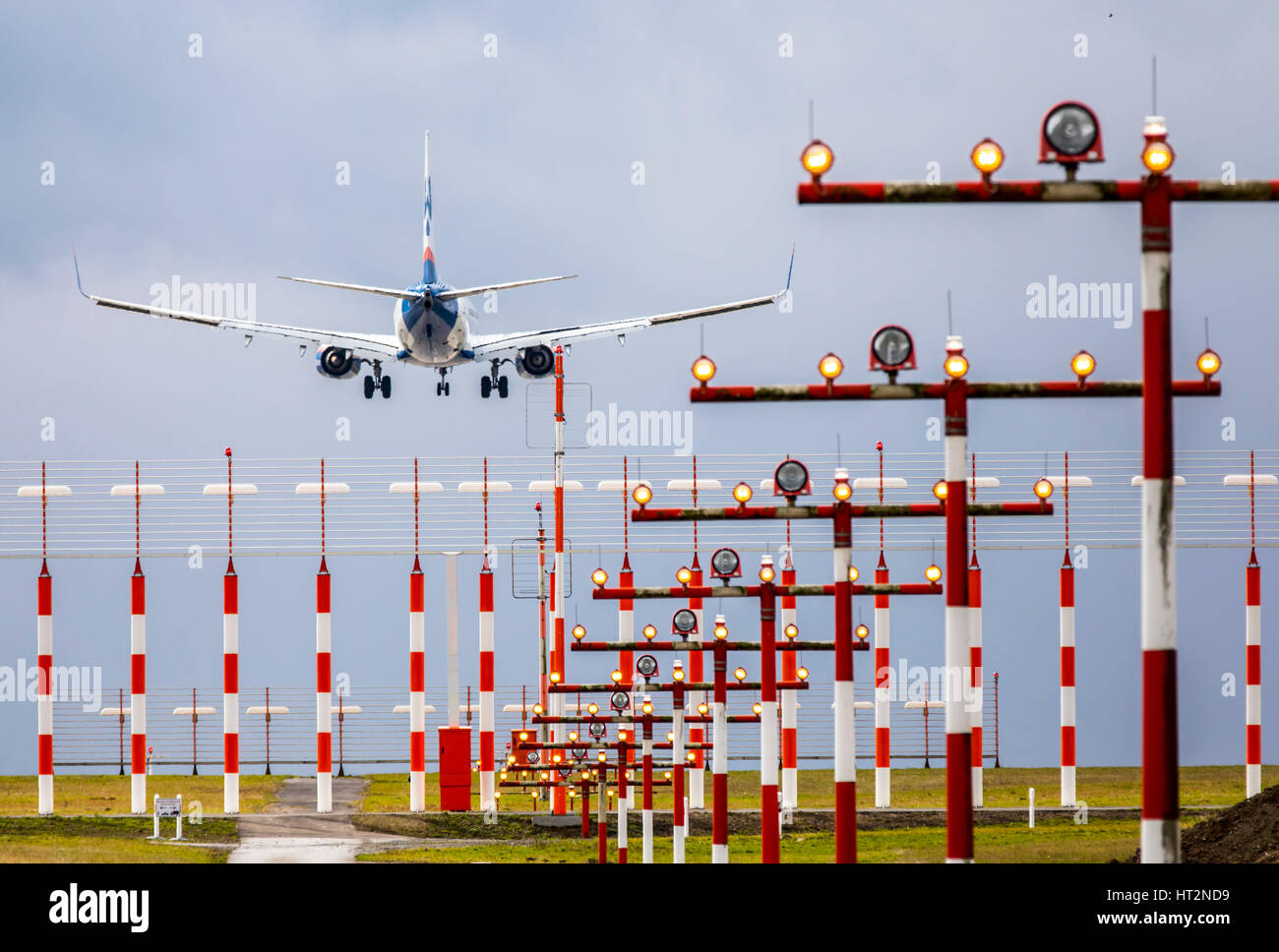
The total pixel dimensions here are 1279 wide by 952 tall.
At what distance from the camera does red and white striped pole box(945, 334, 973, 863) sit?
21.0 meters

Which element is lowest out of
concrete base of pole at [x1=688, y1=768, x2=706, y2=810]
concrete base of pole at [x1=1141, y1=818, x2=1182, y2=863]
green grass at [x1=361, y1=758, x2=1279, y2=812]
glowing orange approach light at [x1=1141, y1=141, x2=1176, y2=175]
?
green grass at [x1=361, y1=758, x2=1279, y2=812]

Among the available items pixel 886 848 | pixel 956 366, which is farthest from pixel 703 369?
pixel 886 848

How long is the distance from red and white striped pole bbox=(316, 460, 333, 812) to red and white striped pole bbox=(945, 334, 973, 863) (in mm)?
26853

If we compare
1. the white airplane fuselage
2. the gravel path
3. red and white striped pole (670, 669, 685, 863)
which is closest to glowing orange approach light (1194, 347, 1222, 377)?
red and white striped pole (670, 669, 685, 863)

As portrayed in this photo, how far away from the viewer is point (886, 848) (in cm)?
4200

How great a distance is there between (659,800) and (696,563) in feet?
33.1

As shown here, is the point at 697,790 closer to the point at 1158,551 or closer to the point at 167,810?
the point at 167,810

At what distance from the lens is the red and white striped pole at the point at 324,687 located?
4675 cm

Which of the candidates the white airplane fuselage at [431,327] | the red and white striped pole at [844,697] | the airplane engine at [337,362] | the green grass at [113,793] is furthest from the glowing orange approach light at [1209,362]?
the airplane engine at [337,362]

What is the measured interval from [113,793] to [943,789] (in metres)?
21.7

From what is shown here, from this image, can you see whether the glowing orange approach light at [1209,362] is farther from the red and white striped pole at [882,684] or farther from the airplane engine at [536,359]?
the airplane engine at [536,359]

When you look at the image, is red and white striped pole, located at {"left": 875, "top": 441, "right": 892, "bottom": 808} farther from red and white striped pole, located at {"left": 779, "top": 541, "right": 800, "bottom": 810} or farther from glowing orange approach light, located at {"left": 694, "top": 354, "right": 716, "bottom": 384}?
glowing orange approach light, located at {"left": 694, "top": 354, "right": 716, "bottom": 384}
